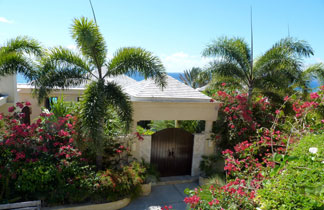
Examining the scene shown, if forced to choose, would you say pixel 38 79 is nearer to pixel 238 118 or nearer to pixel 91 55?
pixel 91 55

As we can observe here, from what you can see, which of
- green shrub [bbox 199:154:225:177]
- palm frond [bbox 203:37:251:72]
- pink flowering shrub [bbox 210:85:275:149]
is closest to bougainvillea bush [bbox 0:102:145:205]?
green shrub [bbox 199:154:225:177]

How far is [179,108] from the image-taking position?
934 centimetres

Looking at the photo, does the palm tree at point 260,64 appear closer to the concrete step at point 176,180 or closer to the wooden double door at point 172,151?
the wooden double door at point 172,151

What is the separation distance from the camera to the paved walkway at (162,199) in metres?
7.81

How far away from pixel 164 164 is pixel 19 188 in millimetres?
5377

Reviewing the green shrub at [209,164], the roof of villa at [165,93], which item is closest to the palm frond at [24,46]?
the roof of villa at [165,93]

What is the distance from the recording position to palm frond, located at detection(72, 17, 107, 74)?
7016mm

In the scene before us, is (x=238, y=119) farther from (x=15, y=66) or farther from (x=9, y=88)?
(x=9, y=88)

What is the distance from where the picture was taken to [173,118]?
367 inches

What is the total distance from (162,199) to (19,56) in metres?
7.48

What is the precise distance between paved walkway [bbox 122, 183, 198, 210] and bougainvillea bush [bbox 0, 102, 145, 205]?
623mm

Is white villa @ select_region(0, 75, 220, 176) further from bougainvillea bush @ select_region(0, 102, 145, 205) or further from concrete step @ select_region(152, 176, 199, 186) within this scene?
bougainvillea bush @ select_region(0, 102, 145, 205)

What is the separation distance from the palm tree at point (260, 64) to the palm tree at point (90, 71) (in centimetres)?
365

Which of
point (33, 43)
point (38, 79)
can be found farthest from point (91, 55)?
point (33, 43)
